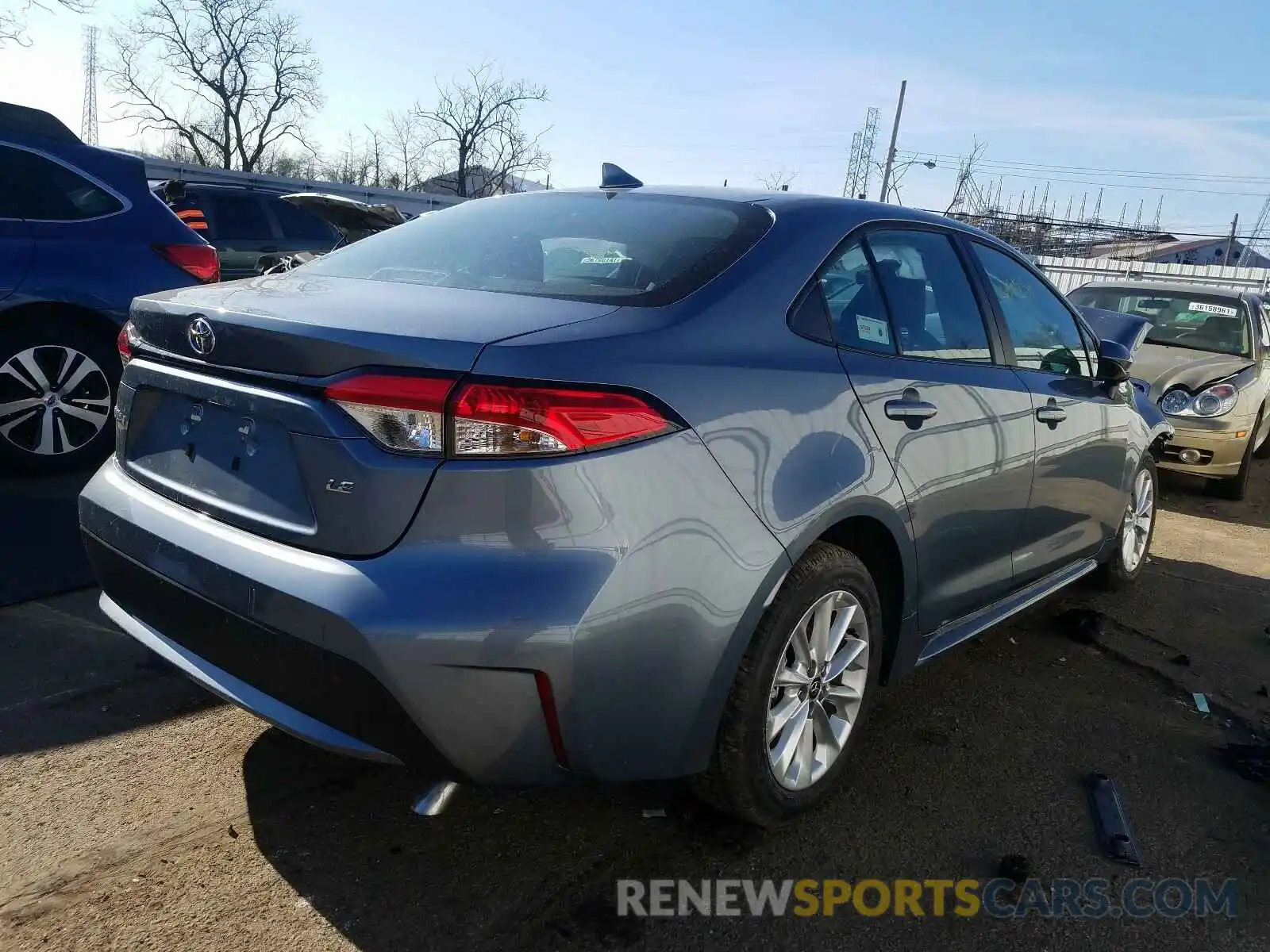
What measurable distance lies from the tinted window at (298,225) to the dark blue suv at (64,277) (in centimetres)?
575

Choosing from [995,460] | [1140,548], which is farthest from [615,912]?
[1140,548]

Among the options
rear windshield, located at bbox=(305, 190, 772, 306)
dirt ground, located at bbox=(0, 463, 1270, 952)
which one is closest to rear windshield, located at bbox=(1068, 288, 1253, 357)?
dirt ground, located at bbox=(0, 463, 1270, 952)

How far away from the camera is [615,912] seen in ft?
7.38

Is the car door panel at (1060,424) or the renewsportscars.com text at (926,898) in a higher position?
the car door panel at (1060,424)

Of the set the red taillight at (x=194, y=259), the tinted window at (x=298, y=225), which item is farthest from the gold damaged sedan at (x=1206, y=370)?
the tinted window at (x=298, y=225)

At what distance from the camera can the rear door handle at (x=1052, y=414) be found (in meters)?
3.45

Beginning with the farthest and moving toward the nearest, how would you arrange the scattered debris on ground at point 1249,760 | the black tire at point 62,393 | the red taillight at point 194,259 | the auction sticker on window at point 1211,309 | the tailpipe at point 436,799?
the auction sticker on window at point 1211,309, the red taillight at point 194,259, the black tire at point 62,393, the scattered debris on ground at point 1249,760, the tailpipe at point 436,799

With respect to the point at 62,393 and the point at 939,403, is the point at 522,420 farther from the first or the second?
the point at 62,393

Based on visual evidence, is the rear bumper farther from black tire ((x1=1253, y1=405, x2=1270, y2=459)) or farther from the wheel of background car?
black tire ((x1=1253, y1=405, x2=1270, y2=459))

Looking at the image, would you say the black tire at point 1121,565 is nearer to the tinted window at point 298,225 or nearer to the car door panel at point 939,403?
the car door panel at point 939,403

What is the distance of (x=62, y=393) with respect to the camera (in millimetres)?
4914

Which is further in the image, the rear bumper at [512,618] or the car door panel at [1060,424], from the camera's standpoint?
the car door panel at [1060,424]

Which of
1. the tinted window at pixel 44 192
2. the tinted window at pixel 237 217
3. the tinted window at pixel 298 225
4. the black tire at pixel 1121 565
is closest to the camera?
the black tire at pixel 1121 565

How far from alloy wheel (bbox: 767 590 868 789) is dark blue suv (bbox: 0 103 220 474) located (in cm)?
409
